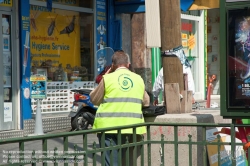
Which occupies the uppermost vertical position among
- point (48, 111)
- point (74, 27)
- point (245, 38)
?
point (74, 27)

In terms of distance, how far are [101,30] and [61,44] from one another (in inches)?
51.4

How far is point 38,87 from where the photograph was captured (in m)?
11.5

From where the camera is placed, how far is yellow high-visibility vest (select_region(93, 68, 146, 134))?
6.31m

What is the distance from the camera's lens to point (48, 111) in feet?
41.4

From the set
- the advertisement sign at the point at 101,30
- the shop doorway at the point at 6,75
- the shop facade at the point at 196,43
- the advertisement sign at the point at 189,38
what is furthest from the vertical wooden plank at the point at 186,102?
the advertisement sign at the point at 189,38

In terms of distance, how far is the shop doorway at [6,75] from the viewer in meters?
11.4

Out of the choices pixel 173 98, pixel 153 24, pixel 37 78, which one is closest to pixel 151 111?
pixel 173 98

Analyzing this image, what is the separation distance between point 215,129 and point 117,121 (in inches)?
55.9

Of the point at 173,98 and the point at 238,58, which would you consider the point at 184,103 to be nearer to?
the point at 173,98

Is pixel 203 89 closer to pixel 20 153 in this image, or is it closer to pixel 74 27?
pixel 74 27

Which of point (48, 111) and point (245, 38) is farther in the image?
point (48, 111)

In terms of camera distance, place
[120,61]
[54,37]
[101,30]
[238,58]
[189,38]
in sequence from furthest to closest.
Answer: [189,38], [101,30], [54,37], [120,61], [238,58]

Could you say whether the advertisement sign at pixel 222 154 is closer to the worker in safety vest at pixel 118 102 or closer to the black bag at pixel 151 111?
the black bag at pixel 151 111

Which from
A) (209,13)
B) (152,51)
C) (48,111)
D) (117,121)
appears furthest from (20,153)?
(209,13)
